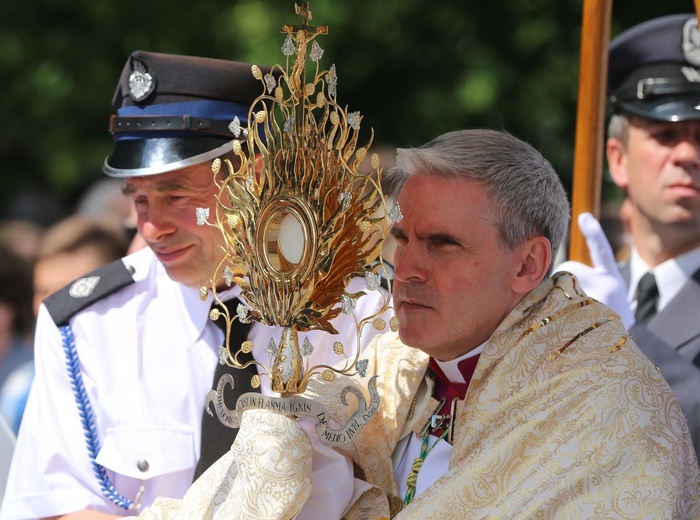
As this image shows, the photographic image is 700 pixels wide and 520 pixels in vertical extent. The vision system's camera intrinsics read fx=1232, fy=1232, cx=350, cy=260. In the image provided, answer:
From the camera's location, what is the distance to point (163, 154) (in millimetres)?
3348

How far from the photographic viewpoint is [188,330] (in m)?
3.47

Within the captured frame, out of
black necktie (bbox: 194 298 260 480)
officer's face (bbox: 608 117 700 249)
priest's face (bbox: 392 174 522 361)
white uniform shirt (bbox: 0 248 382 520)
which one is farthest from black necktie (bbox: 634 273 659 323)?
black necktie (bbox: 194 298 260 480)

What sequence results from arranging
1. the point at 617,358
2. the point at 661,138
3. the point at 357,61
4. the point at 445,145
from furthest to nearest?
the point at 357,61
the point at 661,138
the point at 445,145
the point at 617,358

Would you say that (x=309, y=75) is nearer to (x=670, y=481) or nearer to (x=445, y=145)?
(x=445, y=145)

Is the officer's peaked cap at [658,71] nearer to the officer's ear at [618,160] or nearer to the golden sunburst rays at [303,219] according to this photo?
the officer's ear at [618,160]

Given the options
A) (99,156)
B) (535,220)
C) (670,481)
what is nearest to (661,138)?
(535,220)

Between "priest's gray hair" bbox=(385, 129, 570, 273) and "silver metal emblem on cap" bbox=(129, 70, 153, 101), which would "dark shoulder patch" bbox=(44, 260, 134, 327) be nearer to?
"silver metal emblem on cap" bbox=(129, 70, 153, 101)

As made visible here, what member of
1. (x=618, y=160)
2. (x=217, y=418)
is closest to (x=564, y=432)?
(x=217, y=418)

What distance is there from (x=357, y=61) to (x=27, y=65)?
2472 millimetres

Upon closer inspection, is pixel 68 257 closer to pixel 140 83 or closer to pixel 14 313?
pixel 14 313

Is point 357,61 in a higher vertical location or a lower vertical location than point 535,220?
lower

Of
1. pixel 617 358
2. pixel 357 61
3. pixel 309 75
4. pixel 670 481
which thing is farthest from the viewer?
pixel 357 61

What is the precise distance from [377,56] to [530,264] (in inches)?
234

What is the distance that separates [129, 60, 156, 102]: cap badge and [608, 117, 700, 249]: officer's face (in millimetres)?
1754
